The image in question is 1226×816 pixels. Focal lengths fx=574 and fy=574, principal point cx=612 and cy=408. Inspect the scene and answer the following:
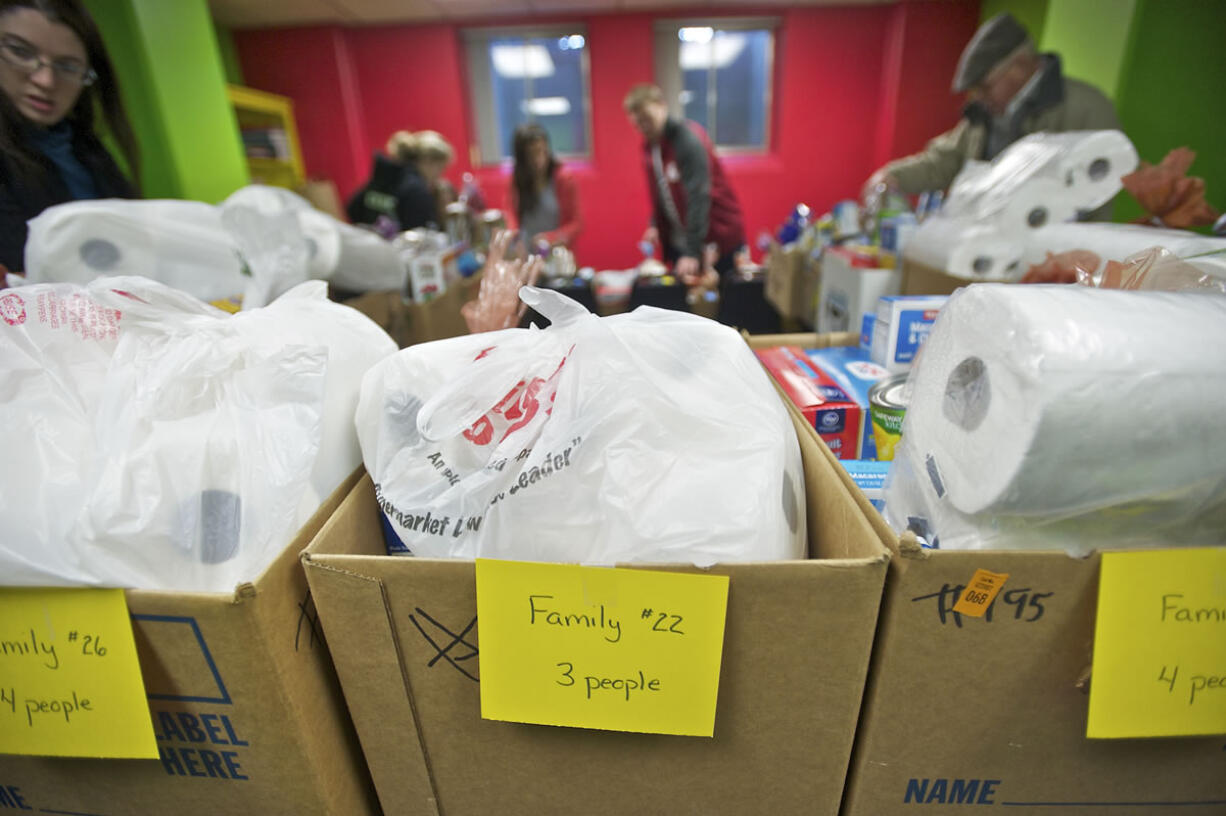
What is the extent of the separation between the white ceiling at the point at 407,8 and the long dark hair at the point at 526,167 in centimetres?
150

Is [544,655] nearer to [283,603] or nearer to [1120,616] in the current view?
[283,603]

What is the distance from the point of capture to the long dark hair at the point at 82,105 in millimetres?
911

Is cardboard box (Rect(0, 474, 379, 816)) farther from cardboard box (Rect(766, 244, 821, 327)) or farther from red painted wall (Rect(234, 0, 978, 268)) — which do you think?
red painted wall (Rect(234, 0, 978, 268))

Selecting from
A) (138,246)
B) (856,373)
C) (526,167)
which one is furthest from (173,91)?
(856,373)

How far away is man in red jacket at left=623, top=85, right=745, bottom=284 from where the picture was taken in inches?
98.7

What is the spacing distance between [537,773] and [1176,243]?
2.99 feet

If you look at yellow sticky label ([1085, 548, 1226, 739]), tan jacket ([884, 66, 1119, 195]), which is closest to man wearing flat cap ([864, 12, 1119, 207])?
tan jacket ([884, 66, 1119, 195])

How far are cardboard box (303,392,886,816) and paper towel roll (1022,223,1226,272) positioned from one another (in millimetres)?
539

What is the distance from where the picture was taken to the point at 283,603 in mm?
423

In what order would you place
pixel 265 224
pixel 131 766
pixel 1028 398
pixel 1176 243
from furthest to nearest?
pixel 265 224 < pixel 1176 243 < pixel 131 766 < pixel 1028 398

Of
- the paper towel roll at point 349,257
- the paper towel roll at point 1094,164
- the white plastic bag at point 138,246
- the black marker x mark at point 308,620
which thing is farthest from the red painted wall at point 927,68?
the black marker x mark at point 308,620

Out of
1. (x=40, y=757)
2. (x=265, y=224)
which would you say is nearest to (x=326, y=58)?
(x=265, y=224)

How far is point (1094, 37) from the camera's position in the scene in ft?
7.32

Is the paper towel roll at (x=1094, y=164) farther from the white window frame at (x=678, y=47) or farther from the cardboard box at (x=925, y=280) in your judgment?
the white window frame at (x=678, y=47)
